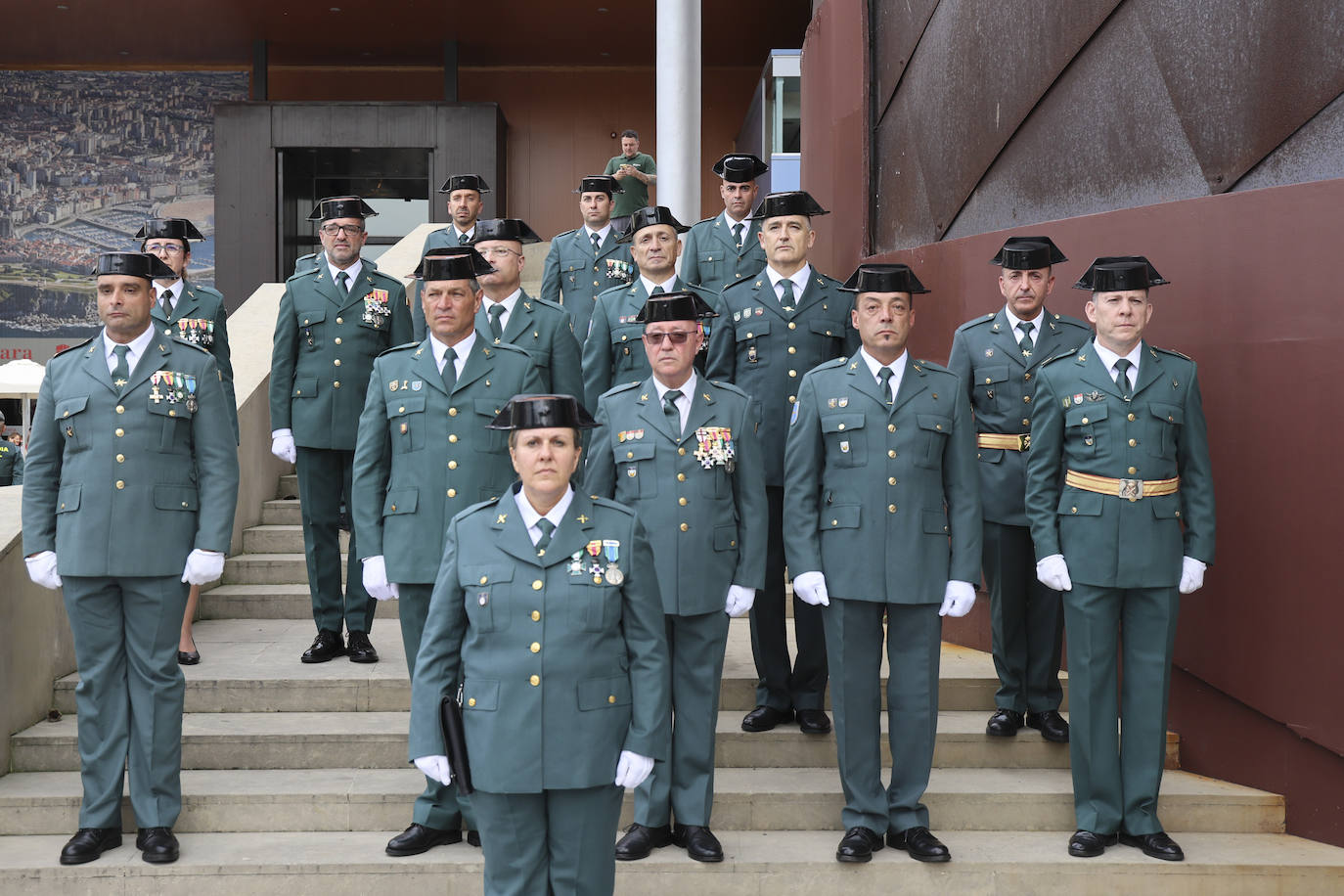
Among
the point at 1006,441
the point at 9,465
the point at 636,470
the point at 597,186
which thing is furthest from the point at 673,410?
the point at 9,465

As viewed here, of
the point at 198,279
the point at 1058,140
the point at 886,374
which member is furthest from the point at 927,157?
the point at 198,279

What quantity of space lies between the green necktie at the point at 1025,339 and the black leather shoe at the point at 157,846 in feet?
12.1

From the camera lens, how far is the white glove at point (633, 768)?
3194 mm

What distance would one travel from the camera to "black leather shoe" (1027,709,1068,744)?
5.04 meters

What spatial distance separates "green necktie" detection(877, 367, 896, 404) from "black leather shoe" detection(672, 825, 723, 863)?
1.64m

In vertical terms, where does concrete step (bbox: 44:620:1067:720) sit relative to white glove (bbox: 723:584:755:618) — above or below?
below

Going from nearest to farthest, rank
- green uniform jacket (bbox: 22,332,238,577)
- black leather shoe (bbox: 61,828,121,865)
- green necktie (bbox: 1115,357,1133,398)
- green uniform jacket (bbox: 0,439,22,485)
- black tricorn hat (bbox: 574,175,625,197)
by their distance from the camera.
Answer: black leather shoe (bbox: 61,828,121,865), green uniform jacket (bbox: 22,332,238,577), green necktie (bbox: 1115,357,1133,398), black tricorn hat (bbox: 574,175,625,197), green uniform jacket (bbox: 0,439,22,485)

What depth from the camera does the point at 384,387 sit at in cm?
456

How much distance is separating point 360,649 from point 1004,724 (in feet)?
9.10

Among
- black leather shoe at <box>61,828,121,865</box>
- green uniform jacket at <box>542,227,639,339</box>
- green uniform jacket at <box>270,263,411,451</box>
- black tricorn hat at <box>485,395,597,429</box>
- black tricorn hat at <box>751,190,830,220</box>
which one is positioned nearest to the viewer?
black tricorn hat at <box>485,395,597,429</box>

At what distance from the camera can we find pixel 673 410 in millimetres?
4453

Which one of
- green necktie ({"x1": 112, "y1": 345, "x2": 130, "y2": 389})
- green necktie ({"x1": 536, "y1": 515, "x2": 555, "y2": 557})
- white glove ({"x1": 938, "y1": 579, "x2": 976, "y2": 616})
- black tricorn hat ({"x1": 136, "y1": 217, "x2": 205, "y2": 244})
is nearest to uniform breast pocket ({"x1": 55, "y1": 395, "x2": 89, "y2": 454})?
green necktie ({"x1": 112, "y1": 345, "x2": 130, "y2": 389})

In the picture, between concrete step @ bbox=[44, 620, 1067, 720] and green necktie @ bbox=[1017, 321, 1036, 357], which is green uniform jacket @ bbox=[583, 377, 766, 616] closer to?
concrete step @ bbox=[44, 620, 1067, 720]

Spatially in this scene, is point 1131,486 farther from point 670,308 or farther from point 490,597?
point 490,597
